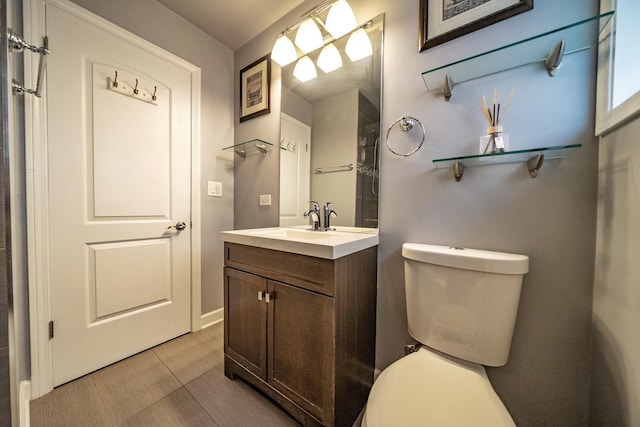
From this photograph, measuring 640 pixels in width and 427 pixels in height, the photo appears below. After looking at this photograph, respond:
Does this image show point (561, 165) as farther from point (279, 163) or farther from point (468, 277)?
point (279, 163)

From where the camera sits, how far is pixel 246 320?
113 centimetres

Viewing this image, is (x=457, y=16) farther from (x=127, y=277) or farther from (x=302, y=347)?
(x=127, y=277)

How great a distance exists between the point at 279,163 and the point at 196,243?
0.88 meters

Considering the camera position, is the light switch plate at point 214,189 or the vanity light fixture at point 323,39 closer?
the vanity light fixture at point 323,39

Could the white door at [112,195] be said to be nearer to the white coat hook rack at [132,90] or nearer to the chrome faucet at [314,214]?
the white coat hook rack at [132,90]

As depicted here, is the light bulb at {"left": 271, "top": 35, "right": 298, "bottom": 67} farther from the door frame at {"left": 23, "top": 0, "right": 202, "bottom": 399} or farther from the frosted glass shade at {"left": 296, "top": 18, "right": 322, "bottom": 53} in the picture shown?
the door frame at {"left": 23, "top": 0, "right": 202, "bottom": 399}

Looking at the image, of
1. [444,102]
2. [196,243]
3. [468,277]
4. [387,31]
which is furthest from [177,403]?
[387,31]

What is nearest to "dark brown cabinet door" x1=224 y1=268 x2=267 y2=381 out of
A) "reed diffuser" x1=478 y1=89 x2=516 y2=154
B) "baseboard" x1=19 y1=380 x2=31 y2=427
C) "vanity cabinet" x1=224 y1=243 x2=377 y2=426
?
"vanity cabinet" x1=224 y1=243 x2=377 y2=426

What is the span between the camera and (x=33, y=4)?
3.46 ft

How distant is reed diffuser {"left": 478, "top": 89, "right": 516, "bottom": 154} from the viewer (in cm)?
86

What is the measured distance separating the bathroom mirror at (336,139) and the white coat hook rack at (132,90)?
2.77 feet

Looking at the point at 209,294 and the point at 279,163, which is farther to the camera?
the point at 209,294

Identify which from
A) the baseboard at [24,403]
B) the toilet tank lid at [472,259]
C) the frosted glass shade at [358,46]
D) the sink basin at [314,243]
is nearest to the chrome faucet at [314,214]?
the sink basin at [314,243]

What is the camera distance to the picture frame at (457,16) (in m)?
0.89
